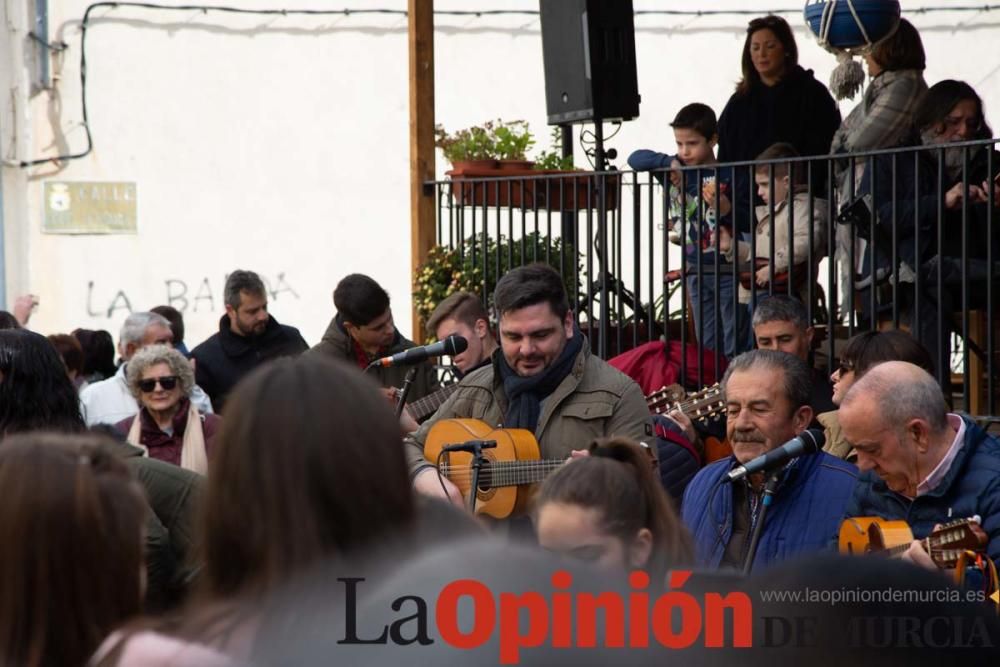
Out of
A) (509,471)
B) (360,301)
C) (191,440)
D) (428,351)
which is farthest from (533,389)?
(360,301)

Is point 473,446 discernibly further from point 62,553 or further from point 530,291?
point 62,553

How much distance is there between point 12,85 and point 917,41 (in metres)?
8.46

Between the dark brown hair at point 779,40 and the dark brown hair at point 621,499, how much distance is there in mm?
5908

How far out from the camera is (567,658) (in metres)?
1.78

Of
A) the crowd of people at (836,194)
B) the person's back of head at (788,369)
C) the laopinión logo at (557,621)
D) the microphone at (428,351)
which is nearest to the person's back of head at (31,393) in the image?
the microphone at (428,351)

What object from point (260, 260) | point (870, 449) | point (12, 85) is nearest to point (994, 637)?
point (870, 449)

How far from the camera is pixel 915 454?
15.3 feet

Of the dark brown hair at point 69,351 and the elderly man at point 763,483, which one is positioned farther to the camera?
the dark brown hair at point 69,351

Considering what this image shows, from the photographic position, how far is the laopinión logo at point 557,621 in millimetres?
1807

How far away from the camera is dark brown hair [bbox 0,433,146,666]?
2406 millimetres

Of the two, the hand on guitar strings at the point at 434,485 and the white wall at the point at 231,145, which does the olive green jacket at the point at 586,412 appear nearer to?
the hand on guitar strings at the point at 434,485

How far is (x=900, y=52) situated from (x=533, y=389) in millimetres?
3431

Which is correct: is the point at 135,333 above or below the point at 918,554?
above

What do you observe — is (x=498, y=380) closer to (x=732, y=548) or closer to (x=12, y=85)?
(x=732, y=548)
